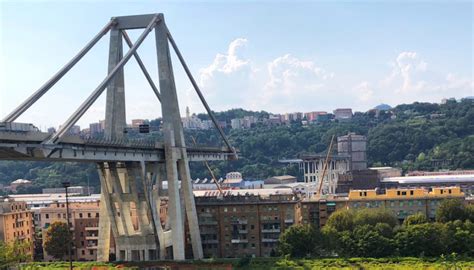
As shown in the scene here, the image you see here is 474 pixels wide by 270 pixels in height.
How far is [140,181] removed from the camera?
4419cm

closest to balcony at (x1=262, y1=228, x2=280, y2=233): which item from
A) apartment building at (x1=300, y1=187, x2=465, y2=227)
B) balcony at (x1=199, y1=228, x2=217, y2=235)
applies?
apartment building at (x1=300, y1=187, x2=465, y2=227)

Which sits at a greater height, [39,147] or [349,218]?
[39,147]

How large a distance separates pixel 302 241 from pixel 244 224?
832cm

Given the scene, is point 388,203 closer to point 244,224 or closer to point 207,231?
point 244,224

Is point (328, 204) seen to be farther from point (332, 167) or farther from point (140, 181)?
point (332, 167)

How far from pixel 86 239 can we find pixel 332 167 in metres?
56.0

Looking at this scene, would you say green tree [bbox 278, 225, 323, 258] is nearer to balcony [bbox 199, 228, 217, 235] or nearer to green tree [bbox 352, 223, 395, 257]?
green tree [bbox 352, 223, 395, 257]

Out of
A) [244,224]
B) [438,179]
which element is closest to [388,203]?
[244,224]

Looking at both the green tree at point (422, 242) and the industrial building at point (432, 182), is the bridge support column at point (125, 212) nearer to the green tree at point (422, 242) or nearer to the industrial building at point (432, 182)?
the green tree at point (422, 242)

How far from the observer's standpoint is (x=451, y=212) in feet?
156

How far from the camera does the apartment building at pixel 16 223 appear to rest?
55.5m

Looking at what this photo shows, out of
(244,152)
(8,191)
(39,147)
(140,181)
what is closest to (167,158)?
(140,181)

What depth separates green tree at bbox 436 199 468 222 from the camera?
47.4 meters

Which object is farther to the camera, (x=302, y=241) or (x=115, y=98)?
(x=115, y=98)
